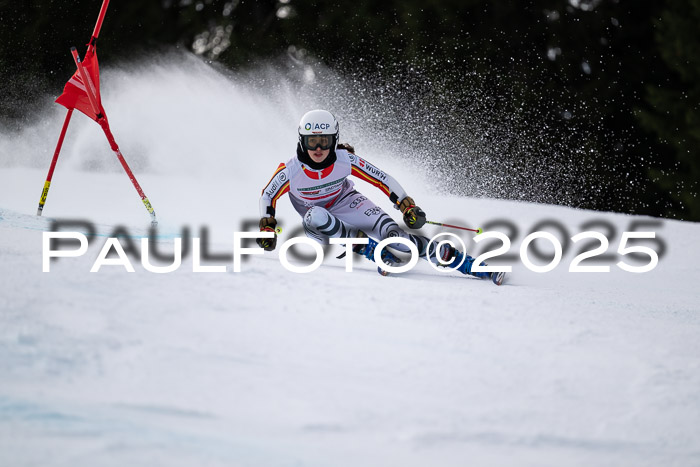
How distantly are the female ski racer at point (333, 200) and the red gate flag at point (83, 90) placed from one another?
65.8 inches

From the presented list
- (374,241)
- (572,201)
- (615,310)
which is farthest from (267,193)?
(572,201)

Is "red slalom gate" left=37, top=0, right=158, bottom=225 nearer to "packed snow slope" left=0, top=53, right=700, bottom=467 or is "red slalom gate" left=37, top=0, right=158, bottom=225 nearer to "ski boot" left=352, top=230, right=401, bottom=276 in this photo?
"packed snow slope" left=0, top=53, right=700, bottom=467

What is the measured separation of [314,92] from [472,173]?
10.7 feet

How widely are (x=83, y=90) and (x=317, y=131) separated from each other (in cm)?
207

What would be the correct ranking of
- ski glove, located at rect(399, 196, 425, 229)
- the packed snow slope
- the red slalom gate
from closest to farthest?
the packed snow slope, ski glove, located at rect(399, 196, 425, 229), the red slalom gate

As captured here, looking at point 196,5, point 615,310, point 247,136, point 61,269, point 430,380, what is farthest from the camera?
point 196,5

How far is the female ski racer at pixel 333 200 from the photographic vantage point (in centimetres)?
458

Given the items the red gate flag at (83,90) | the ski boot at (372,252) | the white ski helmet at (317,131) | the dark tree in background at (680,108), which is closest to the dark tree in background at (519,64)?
the dark tree in background at (680,108)

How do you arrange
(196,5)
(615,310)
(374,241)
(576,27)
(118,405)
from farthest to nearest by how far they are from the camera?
1. (196,5)
2. (576,27)
3. (374,241)
4. (615,310)
5. (118,405)

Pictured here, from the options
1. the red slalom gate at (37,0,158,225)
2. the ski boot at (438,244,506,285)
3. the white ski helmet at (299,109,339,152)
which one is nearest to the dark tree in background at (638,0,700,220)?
the ski boot at (438,244,506,285)

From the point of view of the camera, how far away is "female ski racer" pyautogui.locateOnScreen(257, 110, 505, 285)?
15.0 ft

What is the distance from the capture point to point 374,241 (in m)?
4.57

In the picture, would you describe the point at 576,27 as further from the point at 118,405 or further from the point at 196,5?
Result: the point at 118,405

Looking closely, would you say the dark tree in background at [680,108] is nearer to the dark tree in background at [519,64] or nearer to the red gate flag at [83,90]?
the dark tree in background at [519,64]
